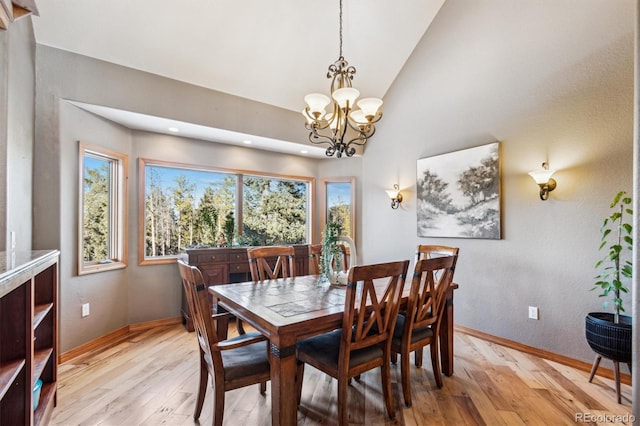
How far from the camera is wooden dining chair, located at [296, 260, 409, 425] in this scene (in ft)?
5.64

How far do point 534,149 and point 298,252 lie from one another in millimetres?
3085

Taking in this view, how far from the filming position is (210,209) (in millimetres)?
4242

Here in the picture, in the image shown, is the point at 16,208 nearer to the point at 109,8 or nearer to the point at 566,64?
the point at 109,8

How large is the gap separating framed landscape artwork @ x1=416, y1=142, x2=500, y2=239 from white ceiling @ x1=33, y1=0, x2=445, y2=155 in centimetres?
168

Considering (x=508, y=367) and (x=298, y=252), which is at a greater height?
(x=298, y=252)

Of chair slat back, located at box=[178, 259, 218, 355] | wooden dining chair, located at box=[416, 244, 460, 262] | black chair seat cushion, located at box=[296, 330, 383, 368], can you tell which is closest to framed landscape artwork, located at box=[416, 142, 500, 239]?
wooden dining chair, located at box=[416, 244, 460, 262]

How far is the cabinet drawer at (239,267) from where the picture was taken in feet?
12.6

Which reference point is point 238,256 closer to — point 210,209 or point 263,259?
point 210,209

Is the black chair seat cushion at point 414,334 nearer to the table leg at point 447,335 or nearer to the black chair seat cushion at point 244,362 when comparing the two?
the table leg at point 447,335

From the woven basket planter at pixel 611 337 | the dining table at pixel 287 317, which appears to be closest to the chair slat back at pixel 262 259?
the dining table at pixel 287 317

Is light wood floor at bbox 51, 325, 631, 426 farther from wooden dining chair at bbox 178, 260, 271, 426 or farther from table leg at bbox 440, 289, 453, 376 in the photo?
wooden dining chair at bbox 178, 260, 271, 426

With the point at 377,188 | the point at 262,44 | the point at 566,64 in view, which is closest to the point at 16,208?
the point at 262,44

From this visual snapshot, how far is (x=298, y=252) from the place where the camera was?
4293 mm

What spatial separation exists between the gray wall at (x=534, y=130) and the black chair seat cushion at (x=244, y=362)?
2753mm
